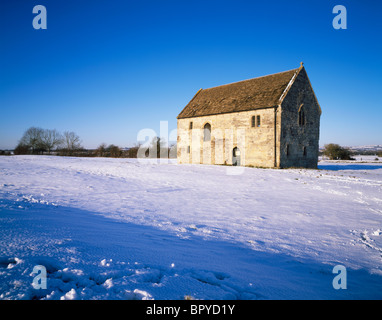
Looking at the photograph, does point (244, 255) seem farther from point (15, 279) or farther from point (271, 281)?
point (15, 279)

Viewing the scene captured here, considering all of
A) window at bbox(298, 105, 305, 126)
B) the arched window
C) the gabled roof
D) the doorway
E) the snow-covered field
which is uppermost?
the gabled roof

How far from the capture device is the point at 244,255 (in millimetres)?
3619

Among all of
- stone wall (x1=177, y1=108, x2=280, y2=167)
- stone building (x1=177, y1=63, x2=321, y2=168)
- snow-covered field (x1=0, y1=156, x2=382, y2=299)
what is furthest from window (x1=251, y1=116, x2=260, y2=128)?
snow-covered field (x1=0, y1=156, x2=382, y2=299)

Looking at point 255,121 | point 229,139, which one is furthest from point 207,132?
point 255,121

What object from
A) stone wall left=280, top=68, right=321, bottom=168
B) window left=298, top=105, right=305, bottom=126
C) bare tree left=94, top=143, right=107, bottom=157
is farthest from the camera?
bare tree left=94, top=143, right=107, bottom=157

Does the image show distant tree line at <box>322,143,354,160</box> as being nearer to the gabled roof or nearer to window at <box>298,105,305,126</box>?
window at <box>298,105,305,126</box>

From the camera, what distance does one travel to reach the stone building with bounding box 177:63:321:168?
21891 mm

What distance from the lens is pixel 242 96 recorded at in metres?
25.5

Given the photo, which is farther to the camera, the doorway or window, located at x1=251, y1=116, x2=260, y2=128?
the doorway

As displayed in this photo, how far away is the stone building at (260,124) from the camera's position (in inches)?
862

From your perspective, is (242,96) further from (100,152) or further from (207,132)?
(100,152)

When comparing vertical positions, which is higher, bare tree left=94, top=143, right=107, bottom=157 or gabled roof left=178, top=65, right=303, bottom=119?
gabled roof left=178, top=65, right=303, bottom=119
